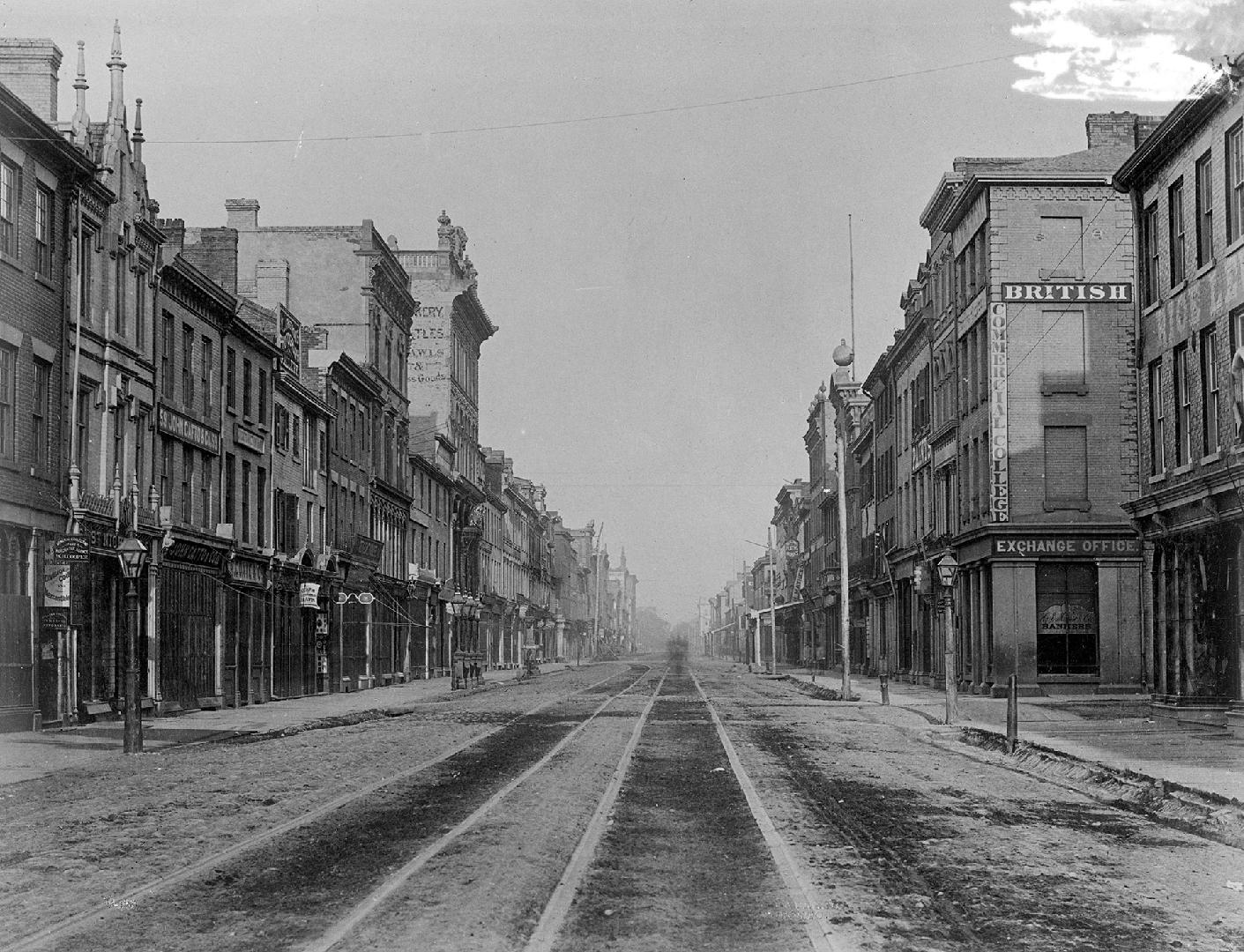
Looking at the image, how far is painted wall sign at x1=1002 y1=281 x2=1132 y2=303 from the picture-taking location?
139ft

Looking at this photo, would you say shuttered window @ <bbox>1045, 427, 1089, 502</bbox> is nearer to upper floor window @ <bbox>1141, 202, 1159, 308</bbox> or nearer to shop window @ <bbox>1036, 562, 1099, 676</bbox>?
shop window @ <bbox>1036, 562, 1099, 676</bbox>

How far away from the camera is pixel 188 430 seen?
3581cm

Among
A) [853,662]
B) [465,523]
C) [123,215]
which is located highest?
[123,215]

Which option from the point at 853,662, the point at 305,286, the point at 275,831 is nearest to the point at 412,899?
the point at 275,831

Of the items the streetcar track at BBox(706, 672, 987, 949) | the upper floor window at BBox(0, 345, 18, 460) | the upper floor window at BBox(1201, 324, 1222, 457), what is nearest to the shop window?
the upper floor window at BBox(1201, 324, 1222, 457)

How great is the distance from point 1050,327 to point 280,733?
83.8 ft

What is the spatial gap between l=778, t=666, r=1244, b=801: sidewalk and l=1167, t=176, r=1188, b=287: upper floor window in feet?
29.1

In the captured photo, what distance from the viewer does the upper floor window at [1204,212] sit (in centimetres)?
2719

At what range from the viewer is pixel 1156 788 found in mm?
17047

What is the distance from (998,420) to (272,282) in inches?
1196

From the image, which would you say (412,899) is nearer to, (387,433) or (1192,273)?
(1192,273)

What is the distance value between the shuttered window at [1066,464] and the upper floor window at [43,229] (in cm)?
2772

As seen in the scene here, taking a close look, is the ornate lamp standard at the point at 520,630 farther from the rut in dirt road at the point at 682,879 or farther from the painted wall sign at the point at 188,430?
the rut in dirt road at the point at 682,879

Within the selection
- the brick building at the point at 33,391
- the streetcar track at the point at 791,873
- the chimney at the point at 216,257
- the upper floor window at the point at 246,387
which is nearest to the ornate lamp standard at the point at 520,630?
the chimney at the point at 216,257
